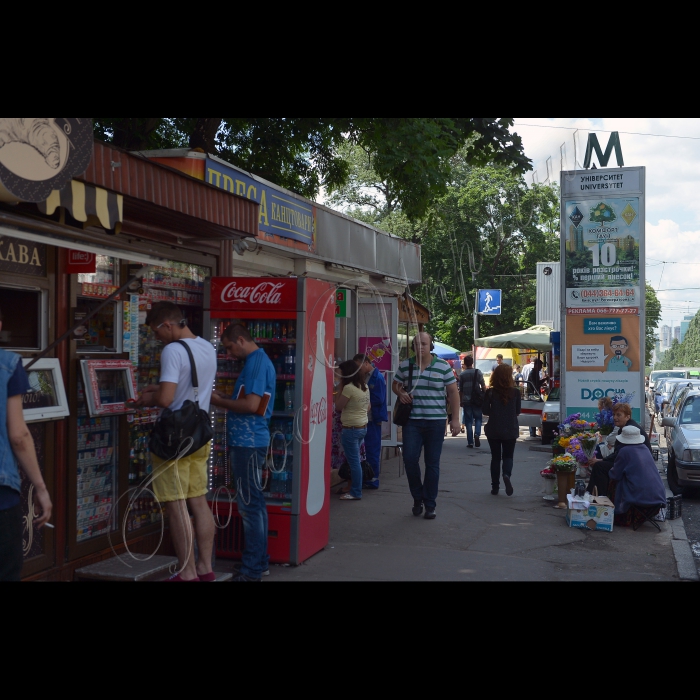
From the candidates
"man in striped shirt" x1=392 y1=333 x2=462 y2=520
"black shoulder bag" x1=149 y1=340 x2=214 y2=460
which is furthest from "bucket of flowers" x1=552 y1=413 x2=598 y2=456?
"black shoulder bag" x1=149 y1=340 x2=214 y2=460

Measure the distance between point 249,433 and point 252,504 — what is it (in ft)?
1.75

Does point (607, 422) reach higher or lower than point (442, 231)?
lower

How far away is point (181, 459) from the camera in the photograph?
4.78 m

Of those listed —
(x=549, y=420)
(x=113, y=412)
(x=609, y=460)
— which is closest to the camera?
(x=113, y=412)

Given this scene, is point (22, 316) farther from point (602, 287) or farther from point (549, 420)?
point (549, 420)

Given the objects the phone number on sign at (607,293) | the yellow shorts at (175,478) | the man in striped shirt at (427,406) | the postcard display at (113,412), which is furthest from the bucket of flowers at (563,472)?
the yellow shorts at (175,478)

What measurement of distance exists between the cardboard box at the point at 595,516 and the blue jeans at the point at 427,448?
145cm

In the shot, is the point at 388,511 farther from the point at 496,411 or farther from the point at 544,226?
the point at 544,226

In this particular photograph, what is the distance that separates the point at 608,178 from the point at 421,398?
4627 millimetres

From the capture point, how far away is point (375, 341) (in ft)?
38.6

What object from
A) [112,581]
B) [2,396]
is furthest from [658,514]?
[2,396]

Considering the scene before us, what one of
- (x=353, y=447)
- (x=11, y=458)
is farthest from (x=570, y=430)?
(x=11, y=458)

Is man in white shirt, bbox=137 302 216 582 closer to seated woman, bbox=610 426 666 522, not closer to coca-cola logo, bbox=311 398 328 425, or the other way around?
coca-cola logo, bbox=311 398 328 425

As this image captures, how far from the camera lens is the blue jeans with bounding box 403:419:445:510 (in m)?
7.80
